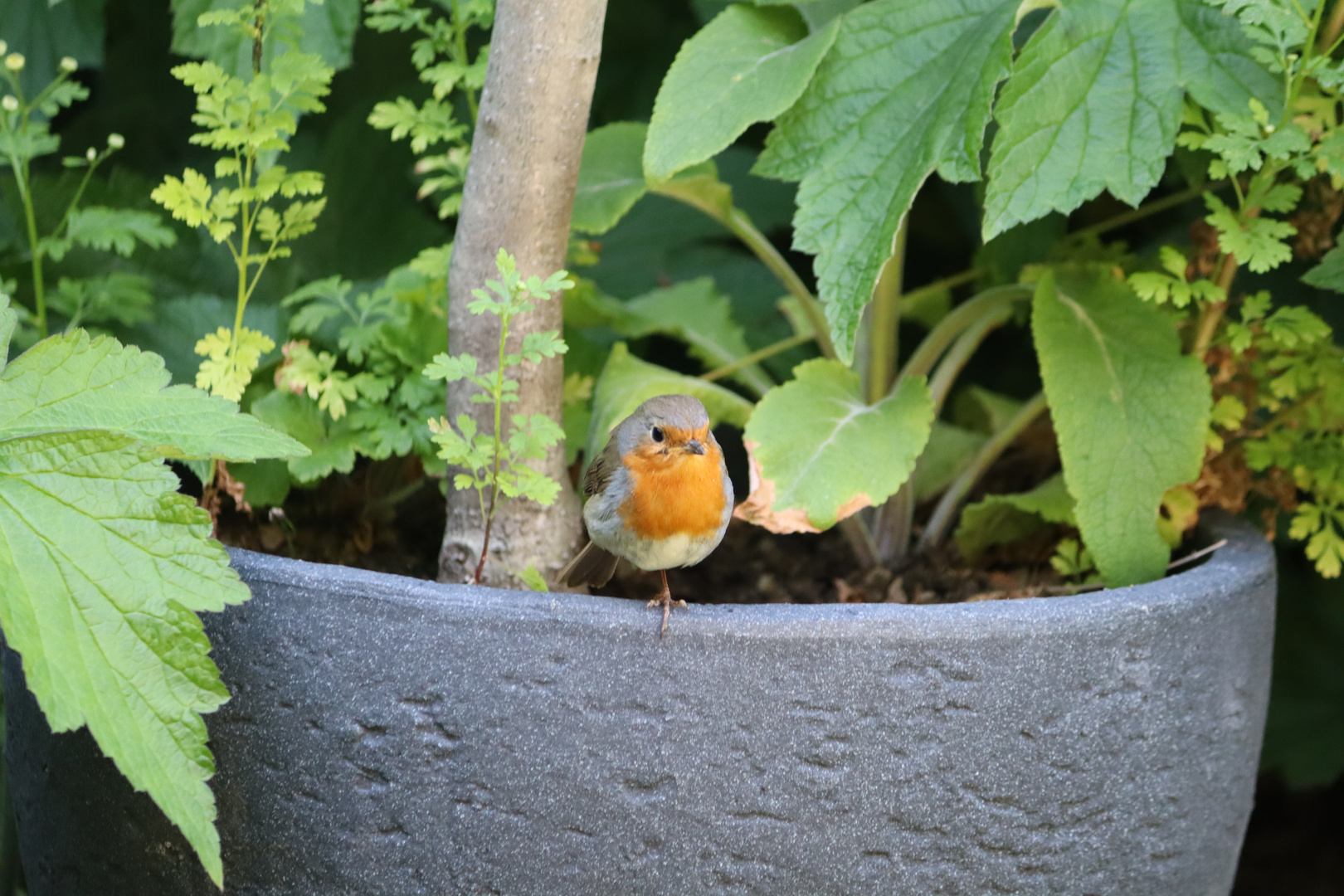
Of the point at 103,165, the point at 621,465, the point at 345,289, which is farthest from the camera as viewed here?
the point at 103,165

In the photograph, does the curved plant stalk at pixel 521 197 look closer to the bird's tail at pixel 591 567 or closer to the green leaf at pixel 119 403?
the bird's tail at pixel 591 567

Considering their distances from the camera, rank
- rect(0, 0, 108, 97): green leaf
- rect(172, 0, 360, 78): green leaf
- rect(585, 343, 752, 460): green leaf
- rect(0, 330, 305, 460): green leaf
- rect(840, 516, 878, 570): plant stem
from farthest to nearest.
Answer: rect(0, 0, 108, 97): green leaf → rect(840, 516, 878, 570): plant stem → rect(585, 343, 752, 460): green leaf → rect(172, 0, 360, 78): green leaf → rect(0, 330, 305, 460): green leaf

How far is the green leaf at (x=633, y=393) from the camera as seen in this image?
156cm

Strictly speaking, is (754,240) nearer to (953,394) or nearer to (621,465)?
(621,465)

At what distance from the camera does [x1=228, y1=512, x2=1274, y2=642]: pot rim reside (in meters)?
1.14

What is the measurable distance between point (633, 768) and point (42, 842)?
73 centimetres

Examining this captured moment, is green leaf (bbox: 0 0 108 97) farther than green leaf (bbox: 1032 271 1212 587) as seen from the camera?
Yes

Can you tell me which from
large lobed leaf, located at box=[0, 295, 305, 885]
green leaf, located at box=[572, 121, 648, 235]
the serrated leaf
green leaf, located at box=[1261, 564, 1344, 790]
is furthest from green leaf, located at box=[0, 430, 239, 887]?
green leaf, located at box=[1261, 564, 1344, 790]

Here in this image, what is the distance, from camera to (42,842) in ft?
4.33

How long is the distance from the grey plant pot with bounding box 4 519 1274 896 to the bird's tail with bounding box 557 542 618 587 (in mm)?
321

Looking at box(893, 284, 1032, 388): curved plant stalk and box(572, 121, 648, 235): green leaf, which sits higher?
box(572, 121, 648, 235): green leaf

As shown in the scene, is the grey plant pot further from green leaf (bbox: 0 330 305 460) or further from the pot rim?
green leaf (bbox: 0 330 305 460)

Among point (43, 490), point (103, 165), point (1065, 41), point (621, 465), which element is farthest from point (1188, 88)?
point (103, 165)

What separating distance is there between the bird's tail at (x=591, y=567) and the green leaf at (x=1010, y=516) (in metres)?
0.53
